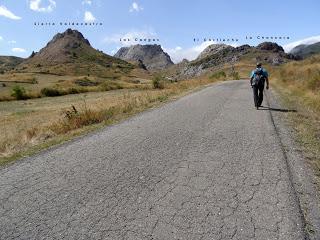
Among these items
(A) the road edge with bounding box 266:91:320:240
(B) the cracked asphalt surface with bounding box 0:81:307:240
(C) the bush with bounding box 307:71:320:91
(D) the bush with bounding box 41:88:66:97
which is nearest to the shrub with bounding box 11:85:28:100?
(D) the bush with bounding box 41:88:66:97

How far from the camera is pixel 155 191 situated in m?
5.89

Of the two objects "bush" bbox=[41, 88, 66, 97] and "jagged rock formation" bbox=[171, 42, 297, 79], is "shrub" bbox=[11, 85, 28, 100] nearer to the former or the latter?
"bush" bbox=[41, 88, 66, 97]

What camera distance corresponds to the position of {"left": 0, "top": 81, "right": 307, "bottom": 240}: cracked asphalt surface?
4680mm

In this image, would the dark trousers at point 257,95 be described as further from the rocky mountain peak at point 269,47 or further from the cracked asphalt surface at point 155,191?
the rocky mountain peak at point 269,47

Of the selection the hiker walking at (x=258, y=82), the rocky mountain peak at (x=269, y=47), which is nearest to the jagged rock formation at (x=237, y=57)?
the rocky mountain peak at (x=269, y=47)

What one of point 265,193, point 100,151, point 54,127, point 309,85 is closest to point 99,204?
point 265,193

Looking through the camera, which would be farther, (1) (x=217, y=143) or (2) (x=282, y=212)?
(1) (x=217, y=143)

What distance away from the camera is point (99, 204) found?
17.9 ft

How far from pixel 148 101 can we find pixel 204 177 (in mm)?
15229

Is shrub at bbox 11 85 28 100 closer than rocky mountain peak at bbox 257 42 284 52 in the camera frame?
Yes

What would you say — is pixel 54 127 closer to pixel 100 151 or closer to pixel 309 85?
pixel 100 151

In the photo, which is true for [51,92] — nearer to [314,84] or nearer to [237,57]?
[314,84]

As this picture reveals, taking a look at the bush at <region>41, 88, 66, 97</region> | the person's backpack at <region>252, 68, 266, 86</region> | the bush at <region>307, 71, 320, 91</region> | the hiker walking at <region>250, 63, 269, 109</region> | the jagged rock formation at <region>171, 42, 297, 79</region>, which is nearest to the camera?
the hiker walking at <region>250, 63, 269, 109</region>

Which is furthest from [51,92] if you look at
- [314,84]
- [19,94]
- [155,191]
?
[155,191]
